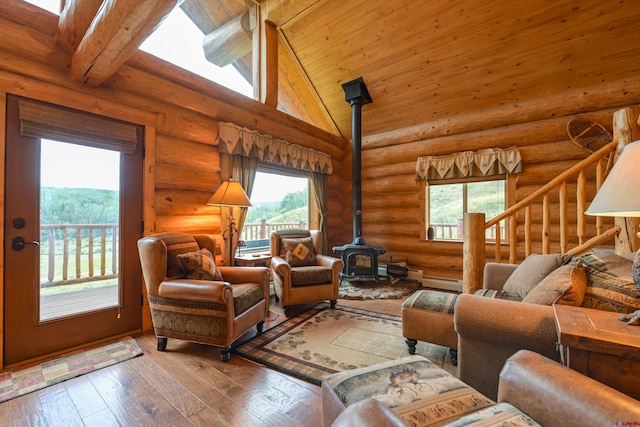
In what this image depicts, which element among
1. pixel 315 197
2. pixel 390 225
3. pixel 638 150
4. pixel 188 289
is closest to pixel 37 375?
pixel 188 289

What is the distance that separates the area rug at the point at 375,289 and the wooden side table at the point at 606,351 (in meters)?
2.74

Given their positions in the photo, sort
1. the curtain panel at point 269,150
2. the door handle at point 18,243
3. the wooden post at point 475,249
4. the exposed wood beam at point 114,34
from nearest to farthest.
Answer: the exposed wood beam at point 114,34
the door handle at point 18,243
the wooden post at point 475,249
the curtain panel at point 269,150

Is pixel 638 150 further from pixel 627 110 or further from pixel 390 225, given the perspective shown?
pixel 390 225

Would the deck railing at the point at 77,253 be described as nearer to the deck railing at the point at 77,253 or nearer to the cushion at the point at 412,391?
the deck railing at the point at 77,253

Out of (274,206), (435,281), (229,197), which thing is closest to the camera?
(229,197)

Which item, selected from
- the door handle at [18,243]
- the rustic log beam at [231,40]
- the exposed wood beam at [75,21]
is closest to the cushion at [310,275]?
the door handle at [18,243]

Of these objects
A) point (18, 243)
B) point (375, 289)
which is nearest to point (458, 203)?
point (375, 289)

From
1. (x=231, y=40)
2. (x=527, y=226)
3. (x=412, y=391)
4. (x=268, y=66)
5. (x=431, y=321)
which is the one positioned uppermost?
(x=231, y=40)

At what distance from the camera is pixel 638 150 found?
0.99 metres

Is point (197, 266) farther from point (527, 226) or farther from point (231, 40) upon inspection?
point (231, 40)

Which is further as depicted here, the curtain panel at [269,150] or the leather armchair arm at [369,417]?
the curtain panel at [269,150]

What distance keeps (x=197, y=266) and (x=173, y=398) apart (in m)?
1.02

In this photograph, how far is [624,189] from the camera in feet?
3.22

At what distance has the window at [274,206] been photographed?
4422mm
